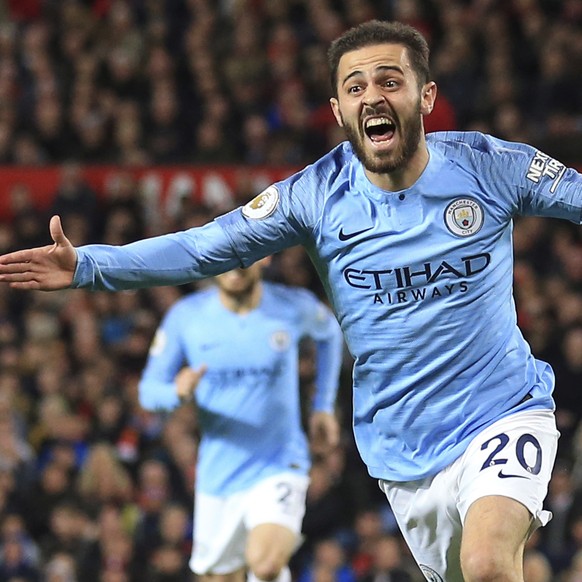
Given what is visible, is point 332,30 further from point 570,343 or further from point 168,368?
point 168,368

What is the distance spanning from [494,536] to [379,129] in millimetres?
1499

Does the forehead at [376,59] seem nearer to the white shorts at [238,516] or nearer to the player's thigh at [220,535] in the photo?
the white shorts at [238,516]

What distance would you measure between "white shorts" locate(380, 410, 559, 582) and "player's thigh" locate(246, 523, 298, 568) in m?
1.92

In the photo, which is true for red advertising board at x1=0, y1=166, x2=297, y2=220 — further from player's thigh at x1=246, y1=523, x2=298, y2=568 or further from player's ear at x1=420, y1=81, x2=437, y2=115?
player's ear at x1=420, y1=81, x2=437, y2=115

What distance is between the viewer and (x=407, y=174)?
497cm

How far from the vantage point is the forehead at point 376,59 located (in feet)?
15.9

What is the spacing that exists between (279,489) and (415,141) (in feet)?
9.75

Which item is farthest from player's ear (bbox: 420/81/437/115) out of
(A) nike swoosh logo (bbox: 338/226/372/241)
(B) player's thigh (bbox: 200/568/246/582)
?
(B) player's thigh (bbox: 200/568/246/582)

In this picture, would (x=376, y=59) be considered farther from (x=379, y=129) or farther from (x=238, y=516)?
(x=238, y=516)

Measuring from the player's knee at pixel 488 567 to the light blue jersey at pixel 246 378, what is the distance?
10.2 ft

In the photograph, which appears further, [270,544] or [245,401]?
[245,401]

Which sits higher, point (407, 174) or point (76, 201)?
point (76, 201)

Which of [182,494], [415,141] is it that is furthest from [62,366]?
[415,141]

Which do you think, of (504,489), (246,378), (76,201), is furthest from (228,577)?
(76,201)
